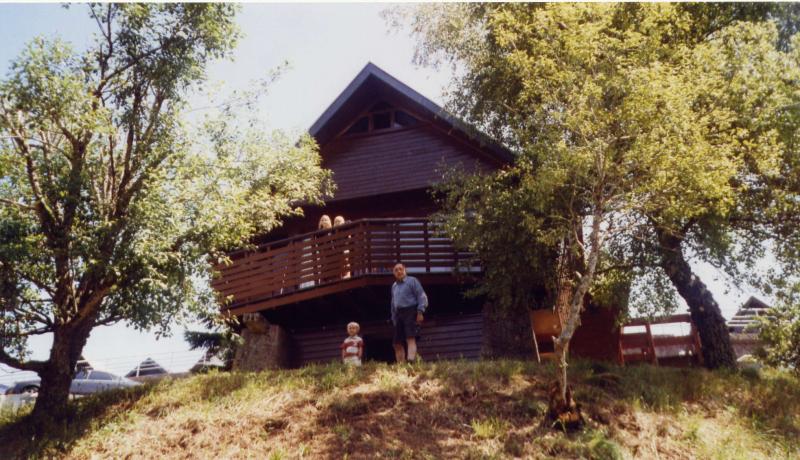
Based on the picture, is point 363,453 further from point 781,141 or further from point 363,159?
point 363,159

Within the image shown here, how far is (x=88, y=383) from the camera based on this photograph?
65.9ft

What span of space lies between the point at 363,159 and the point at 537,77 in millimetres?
7907

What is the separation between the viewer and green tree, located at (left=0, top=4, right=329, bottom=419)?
9.84m

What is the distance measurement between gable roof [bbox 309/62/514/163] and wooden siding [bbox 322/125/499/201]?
462mm

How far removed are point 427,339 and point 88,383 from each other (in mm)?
12762

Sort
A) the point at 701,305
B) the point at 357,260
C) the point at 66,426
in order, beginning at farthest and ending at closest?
the point at 357,260 < the point at 701,305 < the point at 66,426

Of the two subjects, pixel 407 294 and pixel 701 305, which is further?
pixel 701 305

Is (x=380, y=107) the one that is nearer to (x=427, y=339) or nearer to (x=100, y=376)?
(x=427, y=339)

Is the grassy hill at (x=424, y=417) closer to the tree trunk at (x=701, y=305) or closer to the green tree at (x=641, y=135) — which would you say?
the green tree at (x=641, y=135)

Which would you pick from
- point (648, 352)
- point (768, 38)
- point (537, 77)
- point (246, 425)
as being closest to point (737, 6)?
point (768, 38)

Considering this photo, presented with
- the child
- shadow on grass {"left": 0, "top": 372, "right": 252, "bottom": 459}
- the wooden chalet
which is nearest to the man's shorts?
the child

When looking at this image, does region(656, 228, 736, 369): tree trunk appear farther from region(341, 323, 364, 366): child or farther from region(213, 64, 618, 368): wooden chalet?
region(341, 323, 364, 366): child

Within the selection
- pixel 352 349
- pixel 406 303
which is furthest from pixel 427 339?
pixel 406 303

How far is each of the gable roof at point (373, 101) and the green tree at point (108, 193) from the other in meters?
5.86
